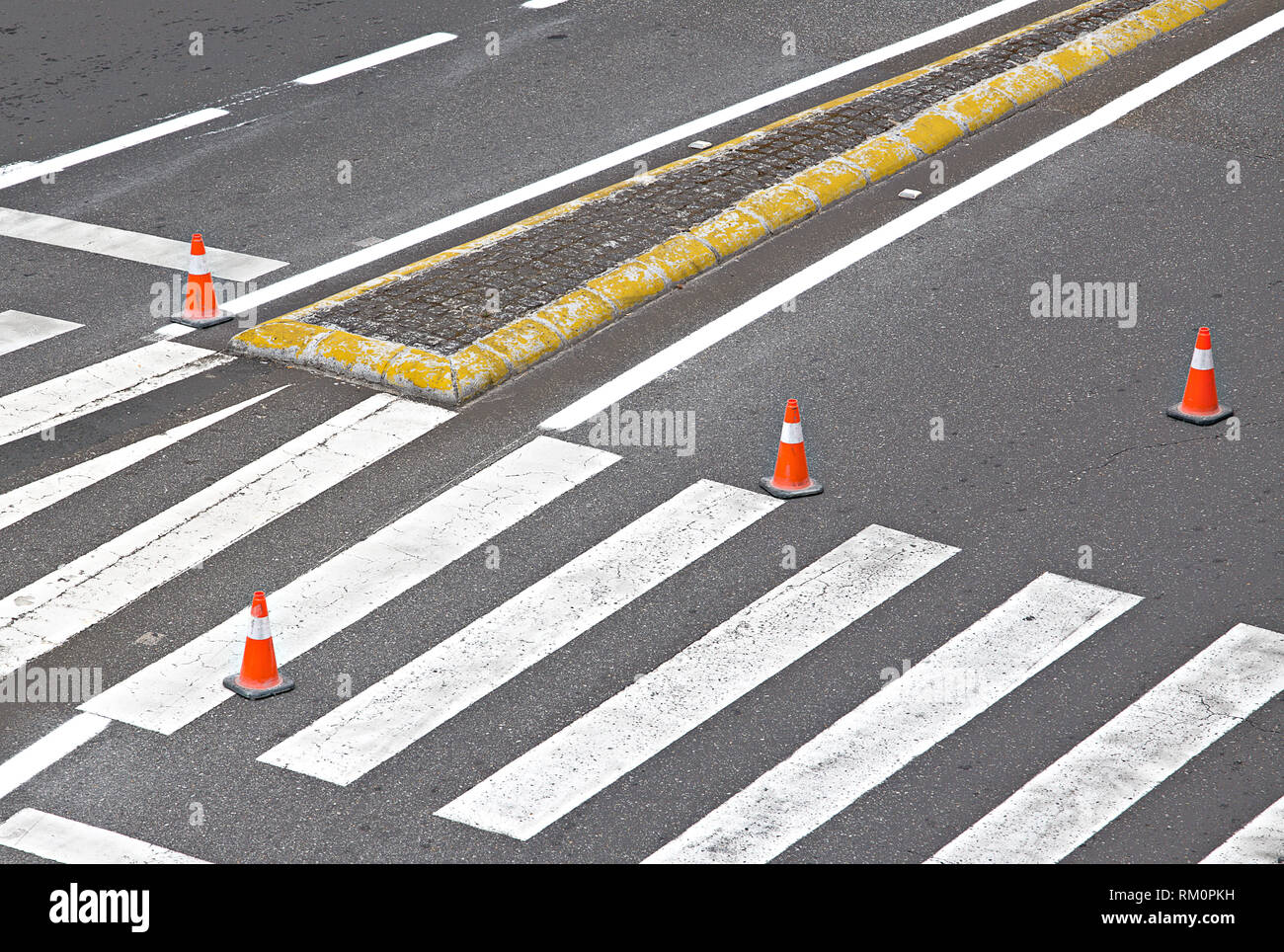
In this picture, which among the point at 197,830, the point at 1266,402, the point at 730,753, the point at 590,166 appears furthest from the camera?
the point at 590,166

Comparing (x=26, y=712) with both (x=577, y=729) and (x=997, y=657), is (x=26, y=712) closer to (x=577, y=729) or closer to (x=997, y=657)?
(x=577, y=729)

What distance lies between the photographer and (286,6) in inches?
608

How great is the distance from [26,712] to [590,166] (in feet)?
20.4

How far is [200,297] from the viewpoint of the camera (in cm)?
1058

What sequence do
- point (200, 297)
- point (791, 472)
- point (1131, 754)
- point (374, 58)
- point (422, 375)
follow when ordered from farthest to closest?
point (374, 58)
point (200, 297)
point (422, 375)
point (791, 472)
point (1131, 754)

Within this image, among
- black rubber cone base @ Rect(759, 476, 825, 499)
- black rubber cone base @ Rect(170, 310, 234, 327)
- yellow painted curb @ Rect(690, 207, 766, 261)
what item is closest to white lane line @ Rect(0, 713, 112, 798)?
black rubber cone base @ Rect(759, 476, 825, 499)

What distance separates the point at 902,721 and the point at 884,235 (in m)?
4.75

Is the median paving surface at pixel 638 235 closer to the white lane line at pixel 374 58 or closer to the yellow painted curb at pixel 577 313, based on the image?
the yellow painted curb at pixel 577 313

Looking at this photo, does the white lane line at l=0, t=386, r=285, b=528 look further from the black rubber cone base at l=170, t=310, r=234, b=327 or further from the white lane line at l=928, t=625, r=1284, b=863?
the white lane line at l=928, t=625, r=1284, b=863

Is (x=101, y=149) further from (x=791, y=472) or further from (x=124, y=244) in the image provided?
(x=791, y=472)

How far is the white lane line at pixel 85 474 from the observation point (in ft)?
29.0

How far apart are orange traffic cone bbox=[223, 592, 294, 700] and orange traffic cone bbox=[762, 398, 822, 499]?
8.29 ft

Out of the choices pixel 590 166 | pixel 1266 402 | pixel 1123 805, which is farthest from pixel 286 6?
pixel 1123 805

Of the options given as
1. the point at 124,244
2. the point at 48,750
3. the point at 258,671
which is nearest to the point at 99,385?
the point at 124,244
